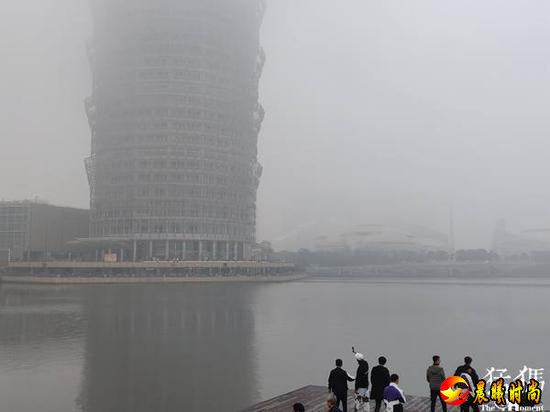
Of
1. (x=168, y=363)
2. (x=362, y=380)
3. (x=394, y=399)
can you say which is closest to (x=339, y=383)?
(x=362, y=380)

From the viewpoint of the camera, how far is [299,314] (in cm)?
7138

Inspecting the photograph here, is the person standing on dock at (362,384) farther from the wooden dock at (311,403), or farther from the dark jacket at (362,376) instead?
the wooden dock at (311,403)

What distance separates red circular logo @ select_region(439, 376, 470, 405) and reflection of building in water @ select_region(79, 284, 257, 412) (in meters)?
10.4

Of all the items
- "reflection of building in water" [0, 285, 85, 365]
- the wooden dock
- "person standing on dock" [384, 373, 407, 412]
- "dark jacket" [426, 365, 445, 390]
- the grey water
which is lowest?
the grey water

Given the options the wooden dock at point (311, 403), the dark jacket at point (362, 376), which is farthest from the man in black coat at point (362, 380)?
the wooden dock at point (311, 403)

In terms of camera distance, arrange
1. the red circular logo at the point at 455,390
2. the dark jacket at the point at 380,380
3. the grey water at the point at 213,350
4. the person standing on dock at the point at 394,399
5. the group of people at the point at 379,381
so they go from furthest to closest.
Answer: the grey water at the point at 213,350 → the dark jacket at the point at 380,380 → the group of people at the point at 379,381 → the red circular logo at the point at 455,390 → the person standing on dock at the point at 394,399

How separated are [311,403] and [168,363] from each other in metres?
14.9

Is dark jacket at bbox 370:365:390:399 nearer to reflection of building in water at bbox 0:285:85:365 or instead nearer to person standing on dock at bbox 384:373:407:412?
person standing on dock at bbox 384:373:407:412

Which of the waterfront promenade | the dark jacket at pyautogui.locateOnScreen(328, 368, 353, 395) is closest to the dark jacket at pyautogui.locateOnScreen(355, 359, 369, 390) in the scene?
the dark jacket at pyautogui.locateOnScreen(328, 368, 353, 395)

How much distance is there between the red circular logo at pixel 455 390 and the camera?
63.2 feet

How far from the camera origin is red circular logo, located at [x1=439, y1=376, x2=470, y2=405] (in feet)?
63.2

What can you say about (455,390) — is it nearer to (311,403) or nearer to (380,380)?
(380,380)

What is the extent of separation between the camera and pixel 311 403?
23688 millimetres

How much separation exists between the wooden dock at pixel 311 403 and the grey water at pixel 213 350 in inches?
104
